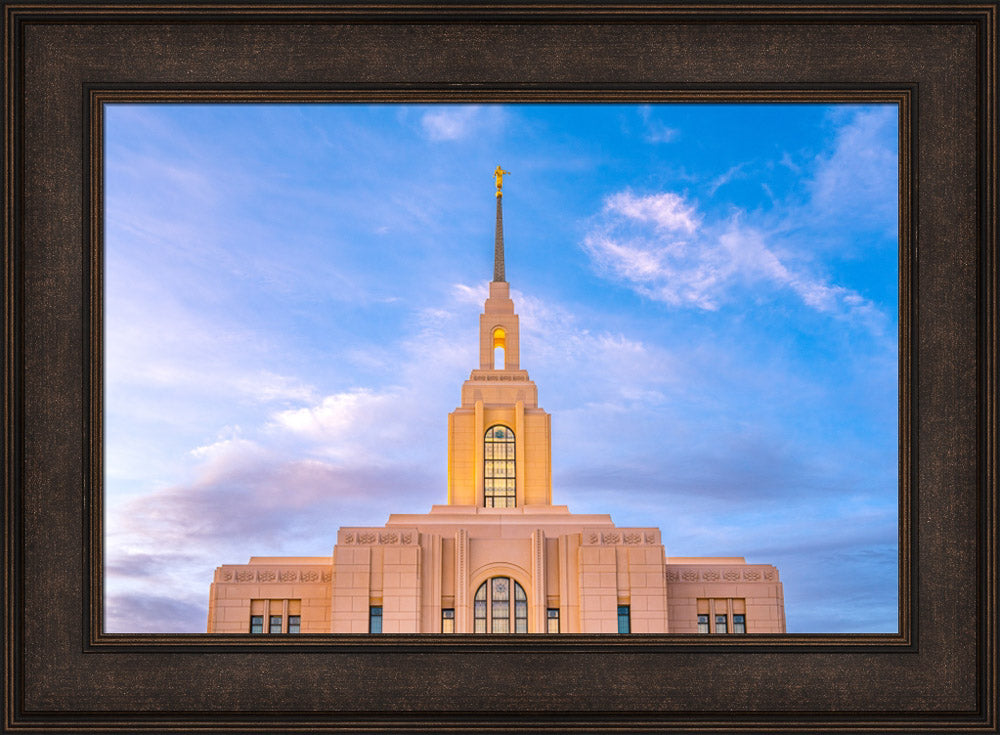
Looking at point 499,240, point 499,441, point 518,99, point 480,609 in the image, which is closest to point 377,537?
point 480,609

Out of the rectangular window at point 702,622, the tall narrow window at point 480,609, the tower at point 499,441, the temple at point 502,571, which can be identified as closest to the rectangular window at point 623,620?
the temple at point 502,571

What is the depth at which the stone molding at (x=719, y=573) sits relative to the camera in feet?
39.1

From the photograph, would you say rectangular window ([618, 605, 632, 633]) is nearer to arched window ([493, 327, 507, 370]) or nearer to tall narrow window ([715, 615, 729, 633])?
tall narrow window ([715, 615, 729, 633])

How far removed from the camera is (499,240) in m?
12.3

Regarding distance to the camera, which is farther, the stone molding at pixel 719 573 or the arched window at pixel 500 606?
the arched window at pixel 500 606

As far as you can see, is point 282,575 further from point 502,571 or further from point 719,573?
point 719,573

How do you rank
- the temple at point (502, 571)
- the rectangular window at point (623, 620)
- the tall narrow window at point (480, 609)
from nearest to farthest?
the temple at point (502, 571), the rectangular window at point (623, 620), the tall narrow window at point (480, 609)

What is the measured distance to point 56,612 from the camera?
15.0 ft

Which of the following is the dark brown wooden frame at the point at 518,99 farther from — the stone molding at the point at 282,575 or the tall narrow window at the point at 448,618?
the tall narrow window at the point at 448,618

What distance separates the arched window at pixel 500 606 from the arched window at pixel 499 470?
6.44 metres

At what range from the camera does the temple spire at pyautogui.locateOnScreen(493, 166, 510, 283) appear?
10094 millimetres

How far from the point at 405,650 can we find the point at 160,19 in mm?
3547

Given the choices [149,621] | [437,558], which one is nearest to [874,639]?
[149,621]

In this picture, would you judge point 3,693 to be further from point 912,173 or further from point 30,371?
point 912,173
